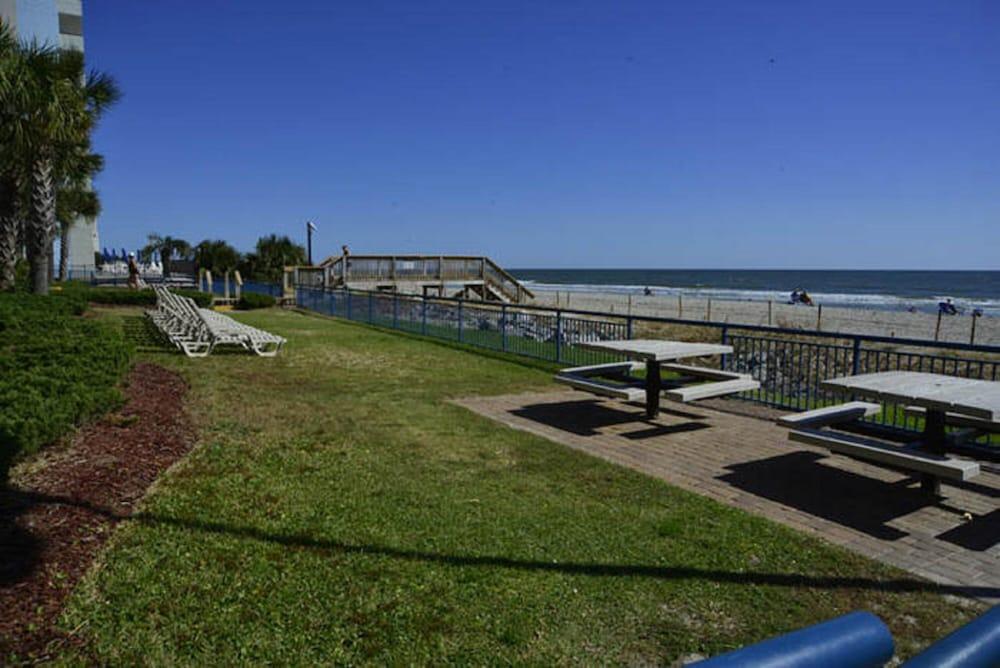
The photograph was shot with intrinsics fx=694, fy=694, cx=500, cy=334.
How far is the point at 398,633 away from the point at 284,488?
7.42 ft

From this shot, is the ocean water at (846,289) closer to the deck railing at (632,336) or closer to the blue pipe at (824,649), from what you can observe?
the deck railing at (632,336)

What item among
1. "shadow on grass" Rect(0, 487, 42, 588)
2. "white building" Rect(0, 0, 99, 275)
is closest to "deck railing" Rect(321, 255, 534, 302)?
"shadow on grass" Rect(0, 487, 42, 588)

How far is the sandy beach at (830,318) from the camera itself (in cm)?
3260

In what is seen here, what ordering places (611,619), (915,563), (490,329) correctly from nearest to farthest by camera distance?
1. (611,619)
2. (915,563)
3. (490,329)

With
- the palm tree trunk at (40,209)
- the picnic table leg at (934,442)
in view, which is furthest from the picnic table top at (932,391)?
the palm tree trunk at (40,209)

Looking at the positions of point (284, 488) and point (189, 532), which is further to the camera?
point (284, 488)

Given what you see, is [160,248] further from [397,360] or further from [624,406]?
[624,406]

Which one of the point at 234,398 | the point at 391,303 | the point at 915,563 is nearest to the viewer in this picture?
the point at 915,563

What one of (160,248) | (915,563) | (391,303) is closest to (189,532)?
(915,563)

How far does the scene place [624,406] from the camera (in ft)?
28.8

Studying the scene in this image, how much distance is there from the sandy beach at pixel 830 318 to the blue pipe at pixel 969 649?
1116 inches

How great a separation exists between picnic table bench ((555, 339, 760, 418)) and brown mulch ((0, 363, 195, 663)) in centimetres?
436

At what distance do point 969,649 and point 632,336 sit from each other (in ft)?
33.4

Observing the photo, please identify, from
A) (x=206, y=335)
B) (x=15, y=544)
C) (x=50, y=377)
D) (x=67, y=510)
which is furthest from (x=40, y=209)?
(x=15, y=544)
